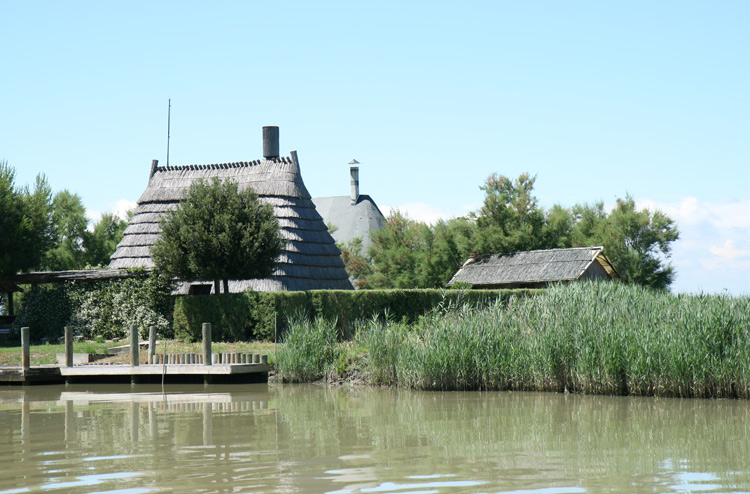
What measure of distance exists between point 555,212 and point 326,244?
19.2 meters

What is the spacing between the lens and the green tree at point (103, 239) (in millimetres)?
47188

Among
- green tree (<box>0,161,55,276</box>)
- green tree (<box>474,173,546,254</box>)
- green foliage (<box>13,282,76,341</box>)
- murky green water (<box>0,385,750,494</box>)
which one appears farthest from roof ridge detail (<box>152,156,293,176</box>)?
murky green water (<box>0,385,750,494</box>)

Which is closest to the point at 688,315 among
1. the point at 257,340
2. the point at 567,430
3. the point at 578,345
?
the point at 578,345

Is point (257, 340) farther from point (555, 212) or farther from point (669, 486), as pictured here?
point (555, 212)

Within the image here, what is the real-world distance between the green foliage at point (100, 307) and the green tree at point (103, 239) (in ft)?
54.5

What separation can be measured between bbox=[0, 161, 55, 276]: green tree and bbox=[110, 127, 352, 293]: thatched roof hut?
295 centimetres

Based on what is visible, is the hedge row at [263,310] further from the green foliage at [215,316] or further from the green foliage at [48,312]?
the green foliage at [48,312]

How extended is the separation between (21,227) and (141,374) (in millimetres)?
13546

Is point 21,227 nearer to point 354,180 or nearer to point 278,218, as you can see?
point 278,218

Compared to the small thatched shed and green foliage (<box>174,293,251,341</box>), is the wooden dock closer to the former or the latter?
green foliage (<box>174,293,251,341</box>)

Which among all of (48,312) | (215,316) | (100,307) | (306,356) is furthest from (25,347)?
(48,312)

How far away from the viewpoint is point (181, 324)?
2689cm

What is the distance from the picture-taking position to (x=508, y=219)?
44219 millimetres

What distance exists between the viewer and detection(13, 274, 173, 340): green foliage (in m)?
28.1
